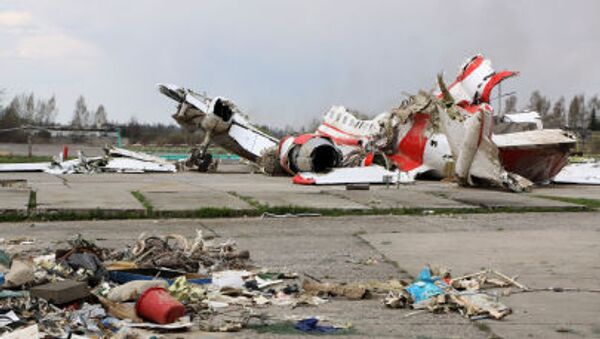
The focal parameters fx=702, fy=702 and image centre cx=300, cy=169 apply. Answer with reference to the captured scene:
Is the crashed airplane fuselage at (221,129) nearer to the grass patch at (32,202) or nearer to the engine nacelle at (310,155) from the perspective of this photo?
the engine nacelle at (310,155)

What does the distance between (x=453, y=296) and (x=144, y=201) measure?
9283mm

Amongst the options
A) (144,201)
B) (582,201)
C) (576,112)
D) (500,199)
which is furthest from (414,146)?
(576,112)

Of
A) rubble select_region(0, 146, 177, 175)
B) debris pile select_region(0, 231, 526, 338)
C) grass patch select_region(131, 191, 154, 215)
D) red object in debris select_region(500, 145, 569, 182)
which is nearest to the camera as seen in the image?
debris pile select_region(0, 231, 526, 338)

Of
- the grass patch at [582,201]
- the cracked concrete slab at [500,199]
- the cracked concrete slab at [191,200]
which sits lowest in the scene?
the cracked concrete slab at [191,200]

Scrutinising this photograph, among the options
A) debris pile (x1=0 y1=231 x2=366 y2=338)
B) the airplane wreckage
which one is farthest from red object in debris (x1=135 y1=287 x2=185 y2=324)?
the airplane wreckage

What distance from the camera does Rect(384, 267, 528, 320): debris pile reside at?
19.2ft

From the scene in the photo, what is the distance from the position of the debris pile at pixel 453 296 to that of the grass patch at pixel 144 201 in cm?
698

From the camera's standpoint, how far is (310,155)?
24.5 meters

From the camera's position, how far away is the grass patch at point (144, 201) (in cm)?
1277

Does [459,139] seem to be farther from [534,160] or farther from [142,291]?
[142,291]

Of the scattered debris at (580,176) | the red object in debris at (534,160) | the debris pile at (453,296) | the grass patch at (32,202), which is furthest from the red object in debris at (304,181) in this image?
the debris pile at (453,296)

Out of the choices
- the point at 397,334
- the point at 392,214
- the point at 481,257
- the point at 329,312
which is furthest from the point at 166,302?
the point at 392,214

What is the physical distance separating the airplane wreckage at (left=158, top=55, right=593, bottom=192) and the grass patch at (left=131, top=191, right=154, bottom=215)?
649 centimetres

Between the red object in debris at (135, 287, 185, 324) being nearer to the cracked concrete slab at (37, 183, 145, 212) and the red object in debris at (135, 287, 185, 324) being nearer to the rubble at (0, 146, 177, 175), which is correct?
the cracked concrete slab at (37, 183, 145, 212)
